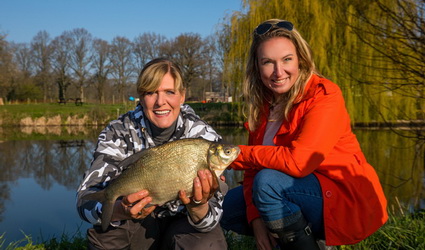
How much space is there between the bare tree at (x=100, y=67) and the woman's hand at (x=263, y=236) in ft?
130

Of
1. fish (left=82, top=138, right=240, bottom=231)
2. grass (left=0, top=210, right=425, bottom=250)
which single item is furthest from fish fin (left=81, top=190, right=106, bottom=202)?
grass (left=0, top=210, right=425, bottom=250)

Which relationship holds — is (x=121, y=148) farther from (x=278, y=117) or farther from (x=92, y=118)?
(x=92, y=118)

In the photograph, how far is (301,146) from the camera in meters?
2.35

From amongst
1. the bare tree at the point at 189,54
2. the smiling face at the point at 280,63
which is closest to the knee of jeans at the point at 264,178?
the smiling face at the point at 280,63

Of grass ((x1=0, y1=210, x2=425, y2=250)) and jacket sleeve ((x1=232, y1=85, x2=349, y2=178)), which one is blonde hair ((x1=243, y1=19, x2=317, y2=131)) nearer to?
jacket sleeve ((x1=232, y1=85, x2=349, y2=178))

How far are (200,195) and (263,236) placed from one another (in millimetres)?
712

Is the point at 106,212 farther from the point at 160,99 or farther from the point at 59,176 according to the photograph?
the point at 59,176

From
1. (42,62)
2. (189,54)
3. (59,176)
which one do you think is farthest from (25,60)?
(59,176)

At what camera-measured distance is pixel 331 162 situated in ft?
7.95

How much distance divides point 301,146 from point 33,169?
11.4 m

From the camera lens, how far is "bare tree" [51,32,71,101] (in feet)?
135

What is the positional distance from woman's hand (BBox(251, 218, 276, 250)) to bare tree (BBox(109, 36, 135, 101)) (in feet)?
129

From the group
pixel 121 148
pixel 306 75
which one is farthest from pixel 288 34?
pixel 121 148

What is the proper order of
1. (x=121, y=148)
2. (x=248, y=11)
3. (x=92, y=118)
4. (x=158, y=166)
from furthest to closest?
(x=92, y=118)
(x=248, y=11)
(x=121, y=148)
(x=158, y=166)
